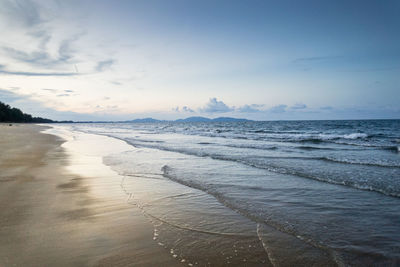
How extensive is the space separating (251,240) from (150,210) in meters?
2.41

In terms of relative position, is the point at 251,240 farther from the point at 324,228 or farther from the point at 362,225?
the point at 362,225

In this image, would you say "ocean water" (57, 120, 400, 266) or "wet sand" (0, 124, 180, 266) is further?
"ocean water" (57, 120, 400, 266)

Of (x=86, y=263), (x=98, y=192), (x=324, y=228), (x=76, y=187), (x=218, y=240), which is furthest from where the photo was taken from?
(x=76, y=187)

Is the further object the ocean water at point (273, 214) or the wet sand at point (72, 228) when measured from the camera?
the ocean water at point (273, 214)

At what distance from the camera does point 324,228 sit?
4367 mm

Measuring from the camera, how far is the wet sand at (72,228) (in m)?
3.21

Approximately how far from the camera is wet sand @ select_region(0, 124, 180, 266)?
321cm

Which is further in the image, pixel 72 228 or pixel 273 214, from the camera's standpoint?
pixel 273 214

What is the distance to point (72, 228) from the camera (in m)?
4.21

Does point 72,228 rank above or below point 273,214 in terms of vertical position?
above

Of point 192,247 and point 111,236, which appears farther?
point 111,236

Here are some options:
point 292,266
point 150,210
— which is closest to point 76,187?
point 150,210

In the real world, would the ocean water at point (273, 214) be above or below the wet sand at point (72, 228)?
below

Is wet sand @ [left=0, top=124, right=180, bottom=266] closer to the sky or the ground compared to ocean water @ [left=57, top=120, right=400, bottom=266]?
closer to the sky
